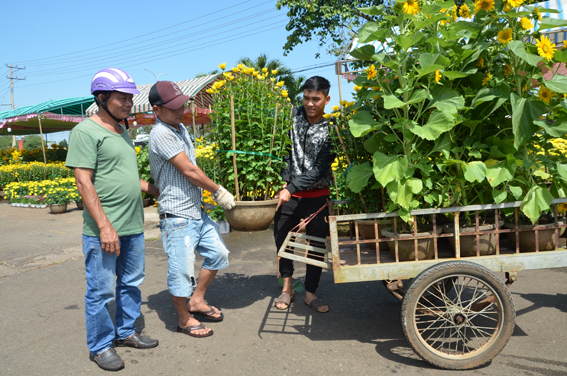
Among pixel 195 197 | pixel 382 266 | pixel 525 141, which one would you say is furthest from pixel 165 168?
pixel 525 141

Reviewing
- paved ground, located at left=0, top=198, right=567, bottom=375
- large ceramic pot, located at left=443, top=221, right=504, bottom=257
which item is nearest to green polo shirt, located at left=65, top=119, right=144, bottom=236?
paved ground, located at left=0, top=198, right=567, bottom=375

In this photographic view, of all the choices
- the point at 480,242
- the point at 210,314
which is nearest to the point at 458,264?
the point at 480,242

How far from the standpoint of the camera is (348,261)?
295 cm

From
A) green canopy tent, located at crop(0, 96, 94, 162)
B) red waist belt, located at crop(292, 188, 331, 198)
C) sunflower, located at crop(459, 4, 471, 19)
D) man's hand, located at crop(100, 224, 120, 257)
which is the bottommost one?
man's hand, located at crop(100, 224, 120, 257)

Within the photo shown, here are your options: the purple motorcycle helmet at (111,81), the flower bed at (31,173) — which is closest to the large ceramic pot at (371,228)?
the purple motorcycle helmet at (111,81)

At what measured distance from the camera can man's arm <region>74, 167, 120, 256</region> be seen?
102 inches

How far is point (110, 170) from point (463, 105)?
233cm

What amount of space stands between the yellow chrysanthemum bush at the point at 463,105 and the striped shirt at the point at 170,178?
4.16 ft

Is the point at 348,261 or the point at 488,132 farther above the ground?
the point at 488,132

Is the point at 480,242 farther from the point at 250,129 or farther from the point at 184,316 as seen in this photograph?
the point at 250,129

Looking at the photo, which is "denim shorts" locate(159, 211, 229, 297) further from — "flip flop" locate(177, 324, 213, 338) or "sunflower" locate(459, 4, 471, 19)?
"sunflower" locate(459, 4, 471, 19)

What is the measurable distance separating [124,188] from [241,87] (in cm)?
245

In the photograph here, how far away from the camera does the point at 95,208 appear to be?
2.61 metres

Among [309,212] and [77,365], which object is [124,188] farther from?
[309,212]
